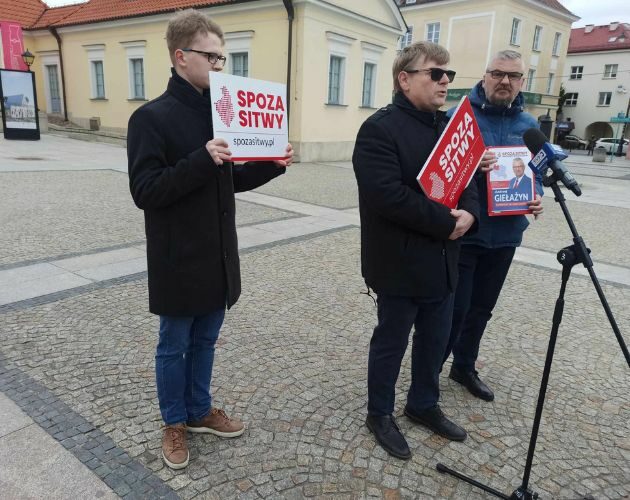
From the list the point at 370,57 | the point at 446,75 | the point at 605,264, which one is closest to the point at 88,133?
the point at 370,57

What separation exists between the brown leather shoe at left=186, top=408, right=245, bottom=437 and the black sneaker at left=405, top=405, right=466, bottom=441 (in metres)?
1.01

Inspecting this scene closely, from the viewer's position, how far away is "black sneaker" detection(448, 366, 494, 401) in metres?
3.16

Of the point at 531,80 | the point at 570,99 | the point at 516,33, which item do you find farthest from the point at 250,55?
the point at 570,99

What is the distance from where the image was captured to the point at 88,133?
Answer: 21.7m

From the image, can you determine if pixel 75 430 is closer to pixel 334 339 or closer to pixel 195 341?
pixel 195 341

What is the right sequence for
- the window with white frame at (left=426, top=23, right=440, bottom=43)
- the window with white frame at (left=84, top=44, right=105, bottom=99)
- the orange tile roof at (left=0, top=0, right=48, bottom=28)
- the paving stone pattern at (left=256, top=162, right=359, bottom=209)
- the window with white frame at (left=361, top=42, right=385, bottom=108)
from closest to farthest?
the paving stone pattern at (left=256, top=162, right=359, bottom=209) < the window with white frame at (left=361, top=42, right=385, bottom=108) < the window with white frame at (left=84, top=44, right=105, bottom=99) < the orange tile roof at (left=0, top=0, right=48, bottom=28) < the window with white frame at (left=426, top=23, right=440, bottom=43)

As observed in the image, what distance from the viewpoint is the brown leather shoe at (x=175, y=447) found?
7.80 ft

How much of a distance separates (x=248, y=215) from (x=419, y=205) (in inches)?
248

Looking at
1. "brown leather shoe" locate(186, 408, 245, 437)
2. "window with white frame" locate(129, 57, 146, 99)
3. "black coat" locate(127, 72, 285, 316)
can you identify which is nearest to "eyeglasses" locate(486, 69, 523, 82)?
"black coat" locate(127, 72, 285, 316)

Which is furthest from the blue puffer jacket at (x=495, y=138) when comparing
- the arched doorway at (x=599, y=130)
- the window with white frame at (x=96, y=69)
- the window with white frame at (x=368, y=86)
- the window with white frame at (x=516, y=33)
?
the arched doorway at (x=599, y=130)

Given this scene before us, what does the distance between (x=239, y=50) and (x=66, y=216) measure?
12.6 metres

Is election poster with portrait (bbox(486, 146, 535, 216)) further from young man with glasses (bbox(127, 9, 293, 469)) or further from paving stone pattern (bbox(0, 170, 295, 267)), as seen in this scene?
paving stone pattern (bbox(0, 170, 295, 267))

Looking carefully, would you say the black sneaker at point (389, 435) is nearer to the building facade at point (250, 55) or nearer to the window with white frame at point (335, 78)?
the building facade at point (250, 55)

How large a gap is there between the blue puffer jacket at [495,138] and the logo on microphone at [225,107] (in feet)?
4.92
